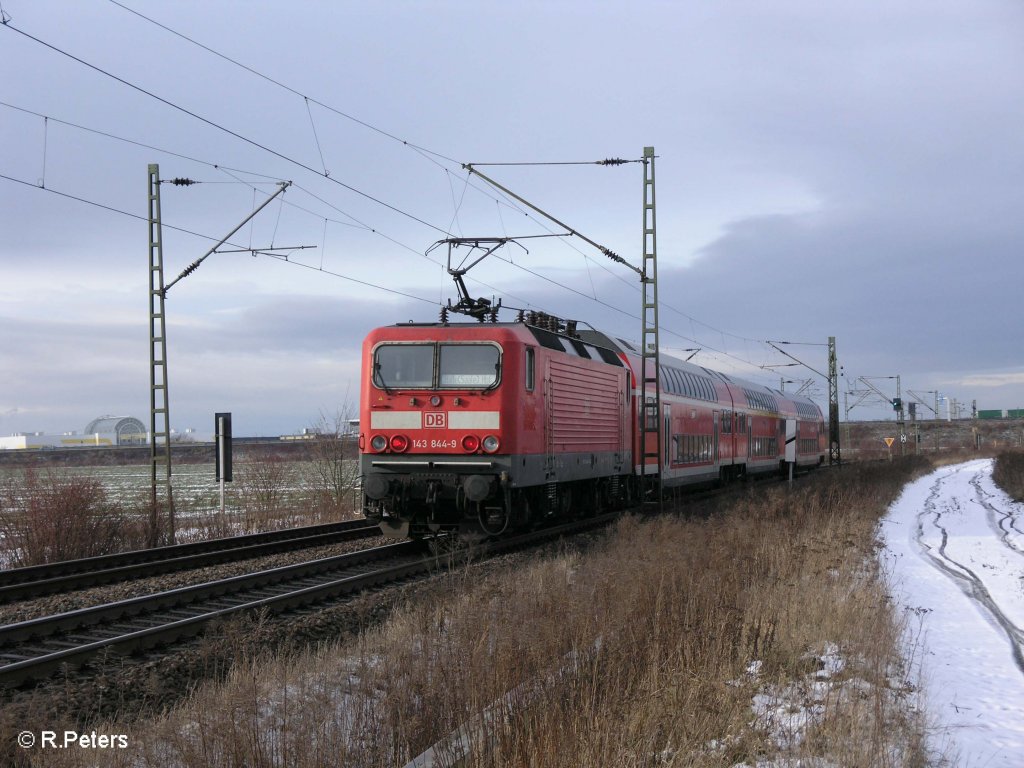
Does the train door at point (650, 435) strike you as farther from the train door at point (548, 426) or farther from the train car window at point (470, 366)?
the train car window at point (470, 366)

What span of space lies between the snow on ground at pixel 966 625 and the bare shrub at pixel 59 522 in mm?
12406

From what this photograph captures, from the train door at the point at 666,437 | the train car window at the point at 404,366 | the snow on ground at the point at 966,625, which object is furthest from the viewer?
the train door at the point at 666,437

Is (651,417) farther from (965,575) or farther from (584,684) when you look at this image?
(584,684)

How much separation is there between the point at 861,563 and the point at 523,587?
16.9 ft

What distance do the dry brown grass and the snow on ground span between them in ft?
1.20

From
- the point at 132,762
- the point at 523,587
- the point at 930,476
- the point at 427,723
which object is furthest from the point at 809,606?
the point at 930,476

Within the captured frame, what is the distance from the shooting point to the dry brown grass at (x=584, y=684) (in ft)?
16.5

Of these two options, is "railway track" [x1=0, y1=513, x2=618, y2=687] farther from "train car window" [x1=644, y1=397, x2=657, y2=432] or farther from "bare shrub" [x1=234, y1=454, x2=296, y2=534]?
"train car window" [x1=644, y1=397, x2=657, y2=432]

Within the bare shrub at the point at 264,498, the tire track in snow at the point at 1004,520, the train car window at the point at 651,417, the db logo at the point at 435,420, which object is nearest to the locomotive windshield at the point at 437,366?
the db logo at the point at 435,420

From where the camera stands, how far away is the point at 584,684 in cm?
Result: 592

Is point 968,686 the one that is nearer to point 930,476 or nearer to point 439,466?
point 439,466

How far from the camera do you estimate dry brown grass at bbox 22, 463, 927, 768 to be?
5.02 meters

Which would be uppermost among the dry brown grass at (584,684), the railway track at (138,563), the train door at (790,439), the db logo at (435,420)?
the db logo at (435,420)

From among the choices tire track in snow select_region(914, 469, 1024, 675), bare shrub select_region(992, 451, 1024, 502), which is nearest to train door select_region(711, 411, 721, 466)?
tire track in snow select_region(914, 469, 1024, 675)
